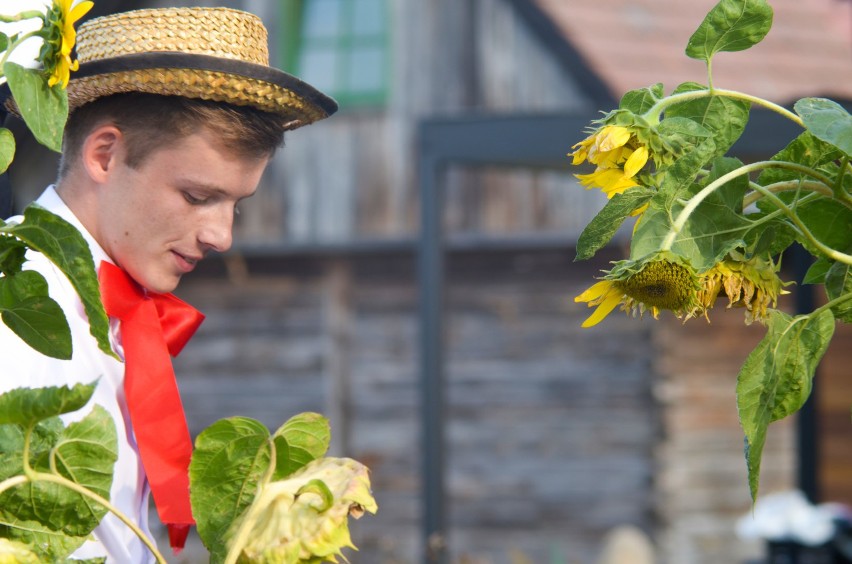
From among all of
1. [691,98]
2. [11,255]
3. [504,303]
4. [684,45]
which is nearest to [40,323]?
[11,255]

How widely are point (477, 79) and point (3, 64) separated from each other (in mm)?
7229

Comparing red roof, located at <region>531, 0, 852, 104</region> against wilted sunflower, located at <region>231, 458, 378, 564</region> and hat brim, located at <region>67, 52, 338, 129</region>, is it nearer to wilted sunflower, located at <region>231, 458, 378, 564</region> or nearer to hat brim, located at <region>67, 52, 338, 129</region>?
hat brim, located at <region>67, 52, 338, 129</region>

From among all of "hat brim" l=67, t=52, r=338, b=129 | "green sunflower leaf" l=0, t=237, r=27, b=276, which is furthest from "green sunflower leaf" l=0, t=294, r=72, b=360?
"hat brim" l=67, t=52, r=338, b=129

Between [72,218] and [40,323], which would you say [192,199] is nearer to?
[72,218]

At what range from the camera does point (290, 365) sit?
333 inches

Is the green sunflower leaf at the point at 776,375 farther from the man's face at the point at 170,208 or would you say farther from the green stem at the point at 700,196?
the man's face at the point at 170,208

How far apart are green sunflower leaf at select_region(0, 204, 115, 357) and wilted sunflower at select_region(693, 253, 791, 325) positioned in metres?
0.40

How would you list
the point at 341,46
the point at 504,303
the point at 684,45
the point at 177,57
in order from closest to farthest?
the point at 177,57 → the point at 684,45 → the point at 504,303 → the point at 341,46

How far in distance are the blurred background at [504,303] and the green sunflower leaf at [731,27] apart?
6333 mm

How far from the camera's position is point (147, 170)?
1.47m

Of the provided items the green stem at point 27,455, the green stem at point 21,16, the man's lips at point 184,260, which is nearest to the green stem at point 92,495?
the green stem at point 27,455

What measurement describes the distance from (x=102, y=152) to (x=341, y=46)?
684cm

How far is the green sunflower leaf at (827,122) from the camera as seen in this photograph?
783 mm

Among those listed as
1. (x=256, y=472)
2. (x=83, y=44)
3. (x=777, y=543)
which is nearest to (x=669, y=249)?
(x=256, y=472)
